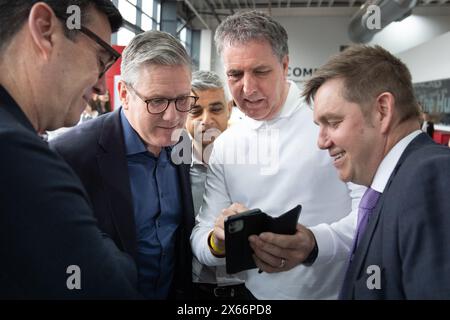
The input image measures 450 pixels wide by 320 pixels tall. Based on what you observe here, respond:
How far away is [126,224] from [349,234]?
2.84 ft

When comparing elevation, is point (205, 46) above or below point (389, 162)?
above

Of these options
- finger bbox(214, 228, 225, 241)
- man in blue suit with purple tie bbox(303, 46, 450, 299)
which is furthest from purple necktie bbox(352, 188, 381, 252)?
finger bbox(214, 228, 225, 241)

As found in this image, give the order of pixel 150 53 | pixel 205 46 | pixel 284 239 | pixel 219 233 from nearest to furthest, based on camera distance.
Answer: pixel 284 239 < pixel 219 233 < pixel 150 53 < pixel 205 46

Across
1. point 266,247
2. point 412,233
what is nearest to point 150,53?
point 266,247

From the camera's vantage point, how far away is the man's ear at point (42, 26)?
0.91 metres

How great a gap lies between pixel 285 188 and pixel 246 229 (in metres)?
0.47

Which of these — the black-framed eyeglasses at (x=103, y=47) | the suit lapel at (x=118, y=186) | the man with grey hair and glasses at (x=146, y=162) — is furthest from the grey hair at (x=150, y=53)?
the black-framed eyeglasses at (x=103, y=47)

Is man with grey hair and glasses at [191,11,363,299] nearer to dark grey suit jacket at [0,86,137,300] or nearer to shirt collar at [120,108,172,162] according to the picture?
shirt collar at [120,108,172,162]

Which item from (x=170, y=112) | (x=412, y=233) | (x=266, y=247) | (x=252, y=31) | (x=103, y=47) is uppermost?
(x=252, y=31)

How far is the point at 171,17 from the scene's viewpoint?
10344mm

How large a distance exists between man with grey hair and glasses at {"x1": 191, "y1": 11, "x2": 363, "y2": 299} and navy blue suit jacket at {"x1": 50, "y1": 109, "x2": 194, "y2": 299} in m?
0.17

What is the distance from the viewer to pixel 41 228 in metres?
0.73

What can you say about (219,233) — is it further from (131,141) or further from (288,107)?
(288,107)

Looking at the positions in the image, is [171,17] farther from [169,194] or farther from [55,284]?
[55,284]
